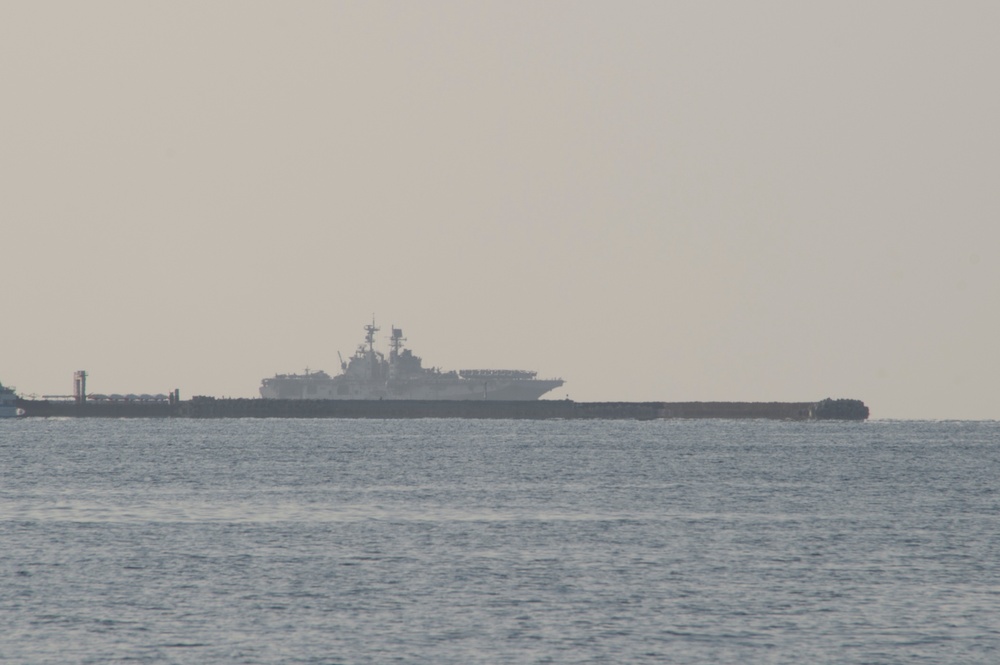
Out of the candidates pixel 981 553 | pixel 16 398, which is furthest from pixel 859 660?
pixel 16 398

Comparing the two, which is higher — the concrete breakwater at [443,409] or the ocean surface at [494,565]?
the concrete breakwater at [443,409]

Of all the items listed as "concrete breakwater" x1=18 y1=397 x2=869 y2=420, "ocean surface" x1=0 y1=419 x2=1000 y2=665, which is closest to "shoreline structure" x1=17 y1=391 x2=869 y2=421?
"concrete breakwater" x1=18 y1=397 x2=869 y2=420

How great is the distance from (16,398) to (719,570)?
141 m

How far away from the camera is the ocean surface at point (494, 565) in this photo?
2666 centimetres

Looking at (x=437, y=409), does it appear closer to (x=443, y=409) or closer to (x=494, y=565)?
(x=443, y=409)

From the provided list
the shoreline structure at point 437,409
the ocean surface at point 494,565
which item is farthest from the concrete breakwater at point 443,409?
the ocean surface at point 494,565

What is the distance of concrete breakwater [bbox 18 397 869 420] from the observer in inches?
6565

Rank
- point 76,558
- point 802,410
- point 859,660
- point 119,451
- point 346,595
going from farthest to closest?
point 802,410, point 119,451, point 76,558, point 346,595, point 859,660

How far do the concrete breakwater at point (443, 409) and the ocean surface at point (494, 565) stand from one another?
94564 mm

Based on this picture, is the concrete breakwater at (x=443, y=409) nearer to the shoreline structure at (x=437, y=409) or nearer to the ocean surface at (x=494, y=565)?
the shoreline structure at (x=437, y=409)

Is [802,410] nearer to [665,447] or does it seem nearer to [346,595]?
[665,447]

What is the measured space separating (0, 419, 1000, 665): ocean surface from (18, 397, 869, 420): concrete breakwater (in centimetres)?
9456

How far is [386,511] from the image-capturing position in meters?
50.2

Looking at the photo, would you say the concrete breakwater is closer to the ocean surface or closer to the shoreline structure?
the shoreline structure
